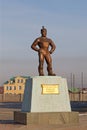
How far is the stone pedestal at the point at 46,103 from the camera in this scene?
13930 mm

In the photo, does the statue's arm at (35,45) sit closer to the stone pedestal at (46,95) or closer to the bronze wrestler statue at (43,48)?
the bronze wrestler statue at (43,48)

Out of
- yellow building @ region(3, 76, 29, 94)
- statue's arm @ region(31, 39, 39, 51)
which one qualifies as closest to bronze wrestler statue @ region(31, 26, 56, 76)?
statue's arm @ region(31, 39, 39, 51)

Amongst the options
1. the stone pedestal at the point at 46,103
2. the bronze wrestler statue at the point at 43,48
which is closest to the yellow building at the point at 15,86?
the bronze wrestler statue at the point at 43,48

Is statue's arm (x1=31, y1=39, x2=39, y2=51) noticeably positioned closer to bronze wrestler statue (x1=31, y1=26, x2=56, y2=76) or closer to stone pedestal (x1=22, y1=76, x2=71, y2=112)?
bronze wrestler statue (x1=31, y1=26, x2=56, y2=76)

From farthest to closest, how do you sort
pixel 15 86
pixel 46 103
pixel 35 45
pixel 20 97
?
1. pixel 15 86
2. pixel 20 97
3. pixel 35 45
4. pixel 46 103

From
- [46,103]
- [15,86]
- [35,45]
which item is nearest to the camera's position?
[46,103]

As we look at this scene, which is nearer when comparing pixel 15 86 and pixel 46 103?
pixel 46 103

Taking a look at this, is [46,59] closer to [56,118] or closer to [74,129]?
[56,118]

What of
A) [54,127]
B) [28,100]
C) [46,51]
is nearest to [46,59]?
[46,51]

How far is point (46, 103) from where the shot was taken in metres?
14.1

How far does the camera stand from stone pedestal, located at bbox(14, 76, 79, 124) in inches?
548

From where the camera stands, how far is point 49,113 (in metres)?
14.0

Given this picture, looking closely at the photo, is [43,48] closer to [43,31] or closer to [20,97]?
[43,31]

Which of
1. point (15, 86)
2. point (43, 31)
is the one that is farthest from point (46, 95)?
point (15, 86)
